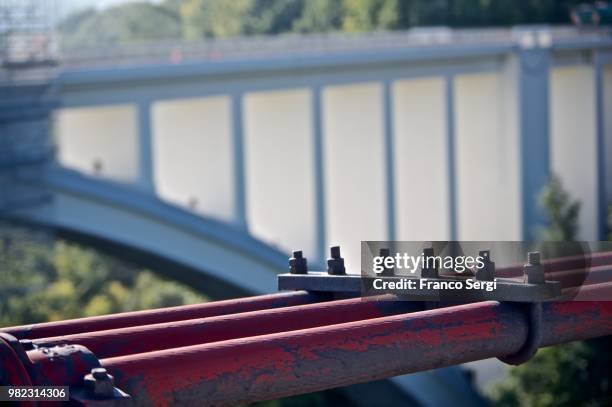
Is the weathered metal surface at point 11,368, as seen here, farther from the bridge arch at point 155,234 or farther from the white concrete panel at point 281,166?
the white concrete panel at point 281,166

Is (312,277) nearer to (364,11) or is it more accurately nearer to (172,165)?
(172,165)

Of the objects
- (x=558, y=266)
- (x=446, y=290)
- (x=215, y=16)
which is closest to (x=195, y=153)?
(x=558, y=266)

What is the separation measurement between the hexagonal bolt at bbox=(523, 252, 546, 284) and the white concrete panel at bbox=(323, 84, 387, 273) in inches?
703

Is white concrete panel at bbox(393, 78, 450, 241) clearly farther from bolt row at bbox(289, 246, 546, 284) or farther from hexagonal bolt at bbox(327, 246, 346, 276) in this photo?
bolt row at bbox(289, 246, 546, 284)

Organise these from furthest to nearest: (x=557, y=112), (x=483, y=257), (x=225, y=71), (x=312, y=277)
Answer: (x=557, y=112) → (x=225, y=71) → (x=312, y=277) → (x=483, y=257)

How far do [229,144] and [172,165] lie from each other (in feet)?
3.09

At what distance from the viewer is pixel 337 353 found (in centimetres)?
254

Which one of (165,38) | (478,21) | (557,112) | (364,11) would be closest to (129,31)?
(165,38)

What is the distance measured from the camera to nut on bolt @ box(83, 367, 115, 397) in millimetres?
2148

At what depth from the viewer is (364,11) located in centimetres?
3519

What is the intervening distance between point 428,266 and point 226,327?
54 cm

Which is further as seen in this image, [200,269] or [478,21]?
[478,21]

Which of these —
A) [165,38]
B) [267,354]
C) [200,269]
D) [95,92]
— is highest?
[165,38]

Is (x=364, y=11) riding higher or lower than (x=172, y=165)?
higher
